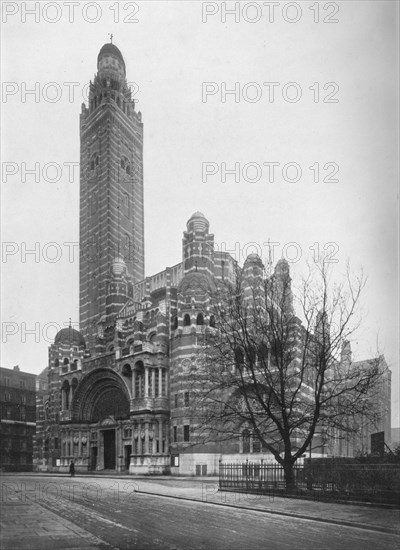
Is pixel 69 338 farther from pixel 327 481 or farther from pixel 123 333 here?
pixel 327 481

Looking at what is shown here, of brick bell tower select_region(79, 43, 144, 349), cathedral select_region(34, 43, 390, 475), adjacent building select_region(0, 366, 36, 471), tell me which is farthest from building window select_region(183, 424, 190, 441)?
brick bell tower select_region(79, 43, 144, 349)

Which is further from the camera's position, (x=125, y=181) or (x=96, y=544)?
(x=125, y=181)

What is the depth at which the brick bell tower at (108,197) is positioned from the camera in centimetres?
5559

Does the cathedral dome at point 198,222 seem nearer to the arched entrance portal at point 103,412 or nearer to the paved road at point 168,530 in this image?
the arched entrance portal at point 103,412

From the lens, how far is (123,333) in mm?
55469

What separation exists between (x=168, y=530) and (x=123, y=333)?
4339 centimetres

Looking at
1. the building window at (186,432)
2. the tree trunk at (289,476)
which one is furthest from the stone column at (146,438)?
the tree trunk at (289,476)

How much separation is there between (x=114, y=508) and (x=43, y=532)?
18.7 feet

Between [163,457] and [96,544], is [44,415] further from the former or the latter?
[96,544]

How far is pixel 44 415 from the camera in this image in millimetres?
65625

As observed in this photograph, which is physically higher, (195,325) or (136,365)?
(195,325)

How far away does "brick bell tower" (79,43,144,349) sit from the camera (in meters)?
55.6

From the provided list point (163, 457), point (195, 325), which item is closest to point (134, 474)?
point (163, 457)

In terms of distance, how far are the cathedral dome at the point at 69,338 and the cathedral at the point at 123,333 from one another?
0.12m
